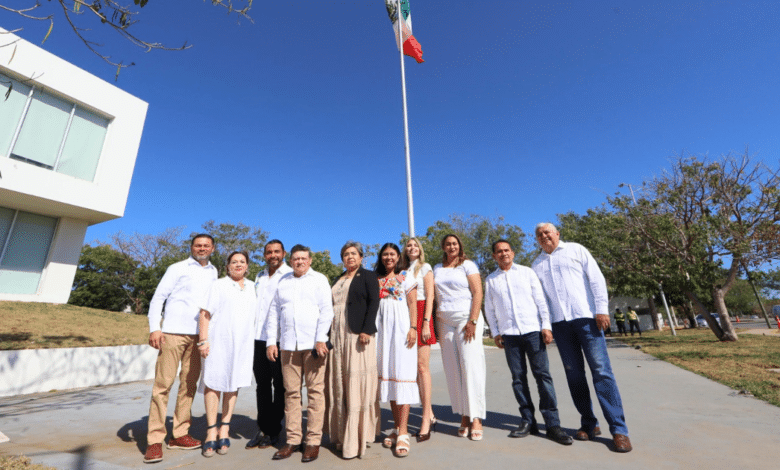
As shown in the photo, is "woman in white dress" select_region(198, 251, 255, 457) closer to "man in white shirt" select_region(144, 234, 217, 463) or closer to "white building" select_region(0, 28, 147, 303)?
"man in white shirt" select_region(144, 234, 217, 463)

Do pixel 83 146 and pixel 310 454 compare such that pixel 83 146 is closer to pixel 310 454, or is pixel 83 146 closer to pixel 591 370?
pixel 310 454

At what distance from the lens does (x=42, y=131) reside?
12.1 meters

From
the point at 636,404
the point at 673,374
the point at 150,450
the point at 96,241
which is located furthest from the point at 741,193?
the point at 96,241

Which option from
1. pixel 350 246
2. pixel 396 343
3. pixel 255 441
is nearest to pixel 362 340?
pixel 396 343

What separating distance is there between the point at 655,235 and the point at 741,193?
10.3 ft

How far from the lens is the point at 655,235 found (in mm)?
13055

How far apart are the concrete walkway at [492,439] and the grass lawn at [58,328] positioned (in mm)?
2655

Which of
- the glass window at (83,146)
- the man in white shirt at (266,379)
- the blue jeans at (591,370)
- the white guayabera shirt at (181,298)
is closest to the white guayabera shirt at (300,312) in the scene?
the man in white shirt at (266,379)

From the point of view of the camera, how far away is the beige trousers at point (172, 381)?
335 centimetres

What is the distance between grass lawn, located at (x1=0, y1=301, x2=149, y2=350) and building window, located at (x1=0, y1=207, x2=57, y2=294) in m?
1.10

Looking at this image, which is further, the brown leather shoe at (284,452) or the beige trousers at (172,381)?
the beige trousers at (172,381)

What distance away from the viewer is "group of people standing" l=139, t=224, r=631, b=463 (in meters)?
3.40

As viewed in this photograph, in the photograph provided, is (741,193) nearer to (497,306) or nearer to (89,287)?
(497,306)

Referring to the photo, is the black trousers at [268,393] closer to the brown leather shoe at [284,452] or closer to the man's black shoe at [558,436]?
the brown leather shoe at [284,452]
